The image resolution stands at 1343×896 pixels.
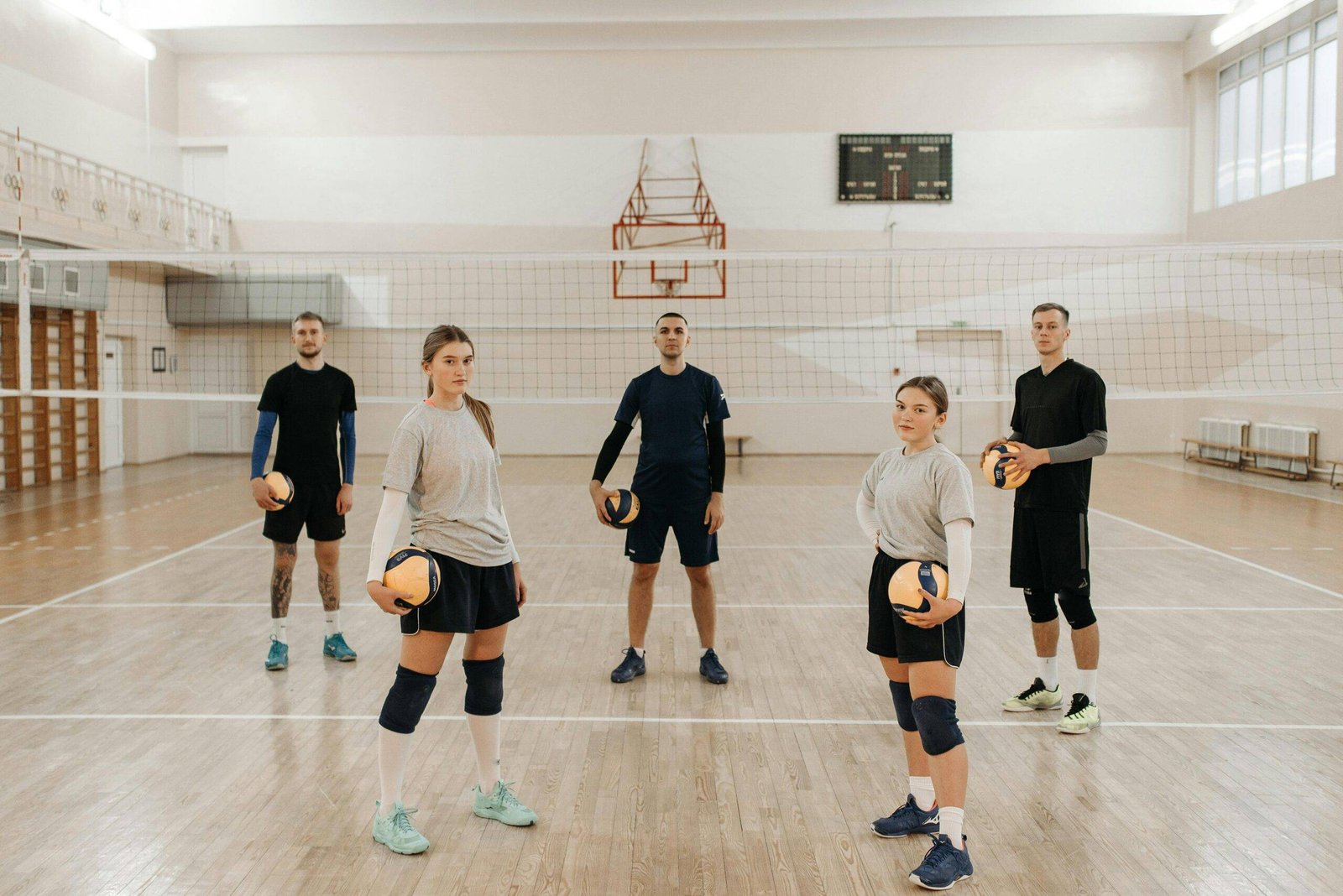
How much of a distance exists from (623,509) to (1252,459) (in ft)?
40.8

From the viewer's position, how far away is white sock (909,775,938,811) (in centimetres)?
301

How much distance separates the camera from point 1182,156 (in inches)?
632

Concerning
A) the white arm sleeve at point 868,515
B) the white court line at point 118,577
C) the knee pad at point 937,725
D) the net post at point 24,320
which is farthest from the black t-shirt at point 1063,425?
the net post at point 24,320

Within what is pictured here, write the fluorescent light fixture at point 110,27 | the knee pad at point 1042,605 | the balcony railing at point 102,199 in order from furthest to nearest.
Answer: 1. the fluorescent light fixture at point 110,27
2. the balcony railing at point 102,199
3. the knee pad at point 1042,605

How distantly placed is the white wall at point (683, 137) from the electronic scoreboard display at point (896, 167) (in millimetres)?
201

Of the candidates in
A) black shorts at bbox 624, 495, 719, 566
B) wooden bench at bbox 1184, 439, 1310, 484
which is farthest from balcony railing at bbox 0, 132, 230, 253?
wooden bench at bbox 1184, 439, 1310, 484

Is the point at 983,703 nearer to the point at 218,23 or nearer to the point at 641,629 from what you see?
the point at 641,629

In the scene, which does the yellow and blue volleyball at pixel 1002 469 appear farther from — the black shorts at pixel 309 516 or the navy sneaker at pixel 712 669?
the black shorts at pixel 309 516

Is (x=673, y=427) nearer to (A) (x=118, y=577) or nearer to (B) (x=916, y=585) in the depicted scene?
(B) (x=916, y=585)

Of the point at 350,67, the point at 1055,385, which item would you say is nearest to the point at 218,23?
the point at 350,67

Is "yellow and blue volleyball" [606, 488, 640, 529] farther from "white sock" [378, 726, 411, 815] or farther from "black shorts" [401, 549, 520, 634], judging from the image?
"white sock" [378, 726, 411, 815]

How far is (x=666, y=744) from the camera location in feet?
12.5

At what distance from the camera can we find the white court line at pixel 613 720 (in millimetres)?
3967

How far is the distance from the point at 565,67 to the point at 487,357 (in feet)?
16.1
